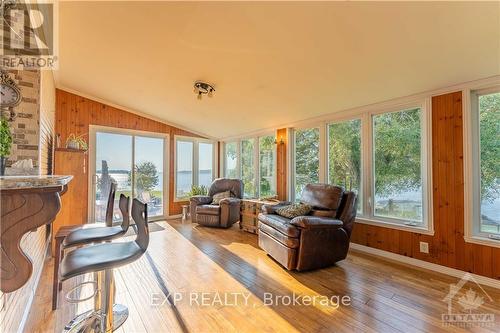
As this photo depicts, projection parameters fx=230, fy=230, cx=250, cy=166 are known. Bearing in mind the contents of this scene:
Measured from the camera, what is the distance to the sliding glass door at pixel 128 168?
4.57 meters

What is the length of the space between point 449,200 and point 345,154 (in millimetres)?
1444

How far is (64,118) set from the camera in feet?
13.8

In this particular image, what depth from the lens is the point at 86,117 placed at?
14.6 feet

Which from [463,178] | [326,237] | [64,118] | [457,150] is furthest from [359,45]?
[64,118]

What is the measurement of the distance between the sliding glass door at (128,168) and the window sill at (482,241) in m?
5.01

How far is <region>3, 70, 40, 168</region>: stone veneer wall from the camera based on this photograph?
1939 millimetres

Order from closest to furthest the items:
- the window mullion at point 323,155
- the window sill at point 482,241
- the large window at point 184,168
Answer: the window sill at point 482,241 < the window mullion at point 323,155 < the large window at point 184,168

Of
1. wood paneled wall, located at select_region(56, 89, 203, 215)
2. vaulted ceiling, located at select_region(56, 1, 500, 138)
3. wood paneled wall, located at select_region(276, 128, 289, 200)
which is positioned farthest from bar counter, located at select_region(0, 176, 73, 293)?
wood paneled wall, located at select_region(56, 89, 203, 215)

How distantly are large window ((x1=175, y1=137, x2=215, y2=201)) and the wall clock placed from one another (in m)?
3.84

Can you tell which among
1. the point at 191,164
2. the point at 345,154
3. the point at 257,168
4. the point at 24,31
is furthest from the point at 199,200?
the point at 24,31

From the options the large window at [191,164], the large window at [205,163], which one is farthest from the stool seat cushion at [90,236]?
the large window at [205,163]

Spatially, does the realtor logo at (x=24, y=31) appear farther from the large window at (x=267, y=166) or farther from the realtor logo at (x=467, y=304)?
the realtor logo at (x=467, y=304)

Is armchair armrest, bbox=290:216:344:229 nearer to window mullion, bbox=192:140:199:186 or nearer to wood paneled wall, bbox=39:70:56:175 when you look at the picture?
wood paneled wall, bbox=39:70:56:175

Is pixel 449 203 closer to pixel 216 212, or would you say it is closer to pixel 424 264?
pixel 424 264
